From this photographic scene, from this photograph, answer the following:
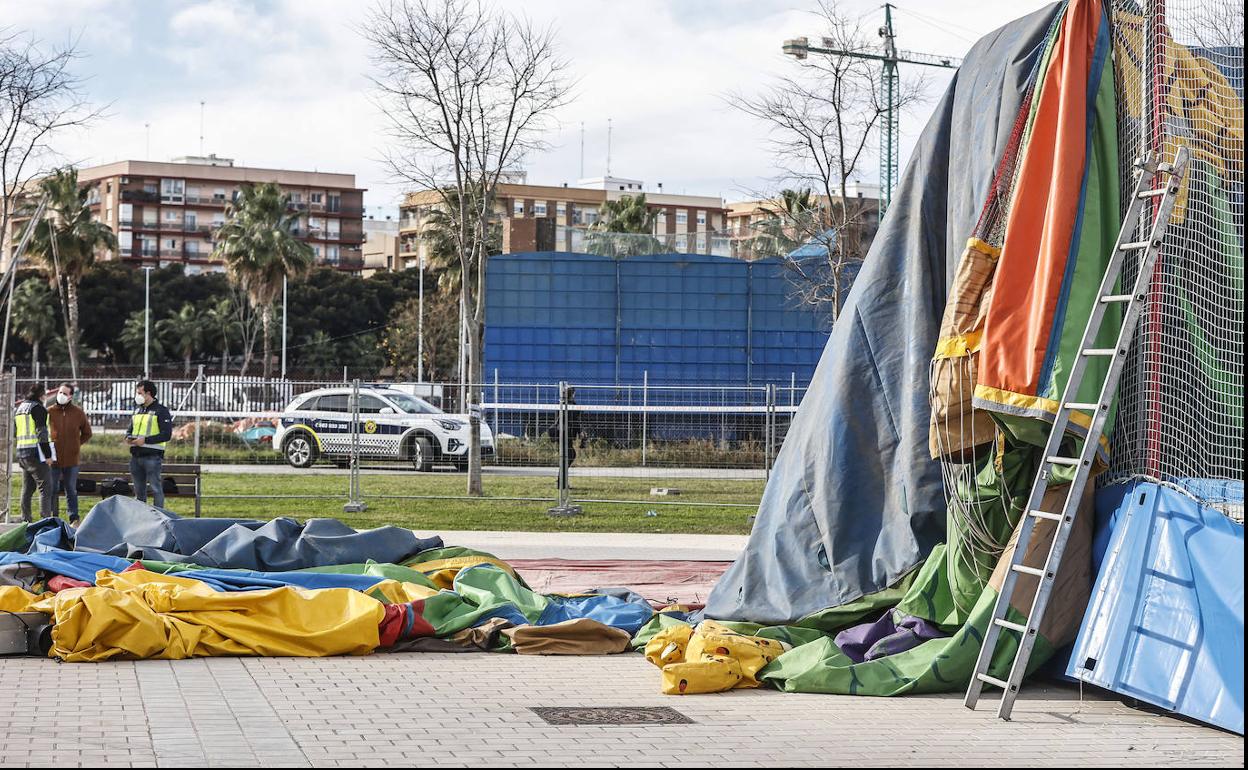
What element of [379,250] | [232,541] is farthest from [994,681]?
[379,250]

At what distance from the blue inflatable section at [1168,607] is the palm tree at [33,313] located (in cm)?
6882

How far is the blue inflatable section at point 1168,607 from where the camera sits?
6.50 metres

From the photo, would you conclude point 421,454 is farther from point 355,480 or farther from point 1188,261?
point 1188,261

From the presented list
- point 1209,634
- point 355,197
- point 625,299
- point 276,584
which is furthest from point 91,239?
point 1209,634

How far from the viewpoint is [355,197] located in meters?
109

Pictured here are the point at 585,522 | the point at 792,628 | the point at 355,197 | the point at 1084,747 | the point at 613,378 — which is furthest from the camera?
the point at 355,197

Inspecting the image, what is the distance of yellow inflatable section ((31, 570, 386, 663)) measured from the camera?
8164mm

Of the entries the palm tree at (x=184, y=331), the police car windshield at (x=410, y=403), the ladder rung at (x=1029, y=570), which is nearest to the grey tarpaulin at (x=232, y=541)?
the ladder rung at (x=1029, y=570)

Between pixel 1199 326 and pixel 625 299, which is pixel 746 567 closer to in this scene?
pixel 1199 326

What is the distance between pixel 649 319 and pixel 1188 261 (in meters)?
33.5

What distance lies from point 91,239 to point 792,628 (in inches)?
2341

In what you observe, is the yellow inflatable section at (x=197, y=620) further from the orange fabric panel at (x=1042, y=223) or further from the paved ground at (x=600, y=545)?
the paved ground at (x=600, y=545)

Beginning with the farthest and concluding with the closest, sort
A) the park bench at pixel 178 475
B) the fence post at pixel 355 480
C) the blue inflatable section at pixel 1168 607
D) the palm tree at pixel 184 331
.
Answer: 1. the palm tree at pixel 184 331
2. the fence post at pixel 355 480
3. the park bench at pixel 178 475
4. the blue inflatable section at pixel 1168 607

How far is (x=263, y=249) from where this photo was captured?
2301 inches
